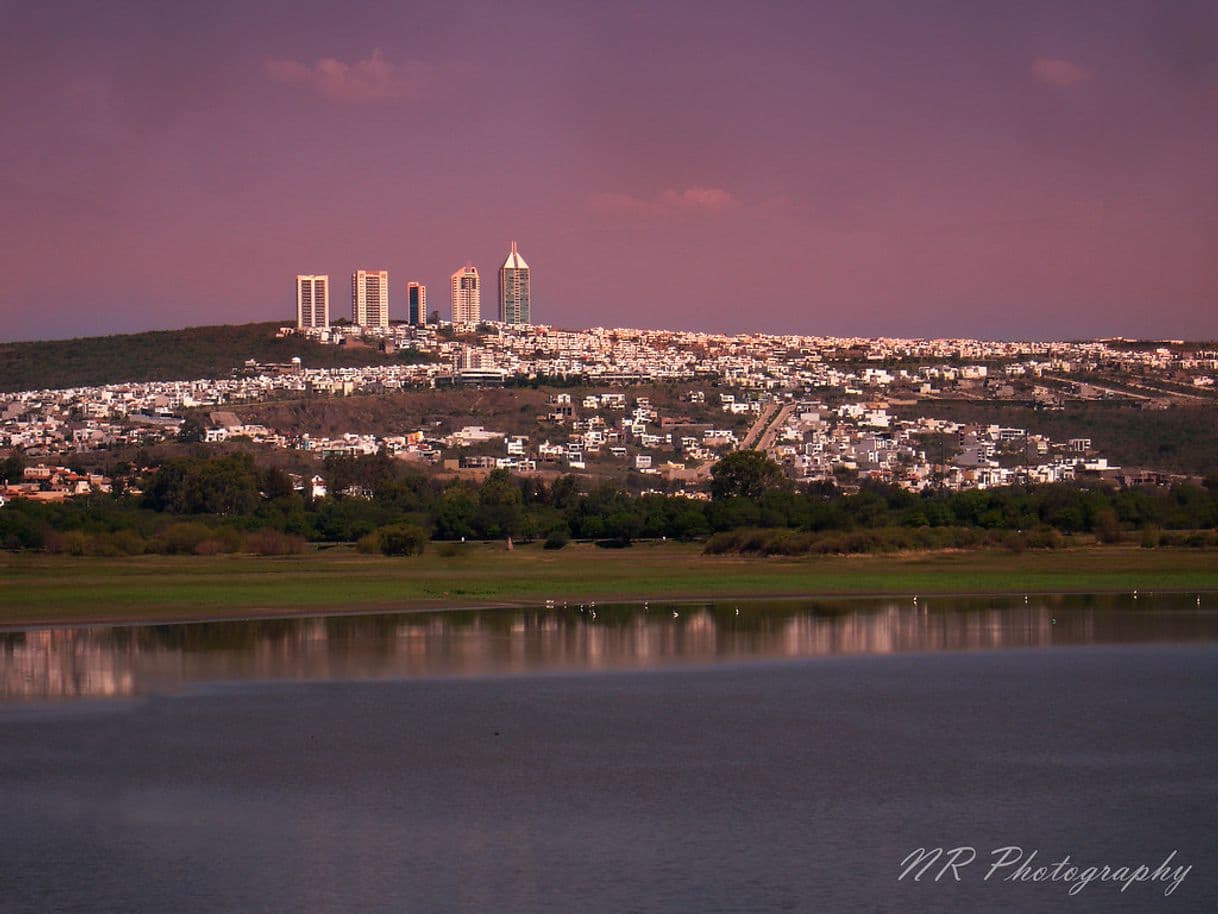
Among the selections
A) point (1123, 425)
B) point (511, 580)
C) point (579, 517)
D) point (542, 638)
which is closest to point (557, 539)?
point (579, 517)

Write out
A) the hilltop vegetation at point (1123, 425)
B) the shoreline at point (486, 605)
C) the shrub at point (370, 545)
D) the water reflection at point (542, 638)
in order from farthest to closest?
the hilltop vegetation at point (1123, 425)
the shrub at point (370, 545)
the shoreline at point (486, 605)
the water reflection at point (542, 638)

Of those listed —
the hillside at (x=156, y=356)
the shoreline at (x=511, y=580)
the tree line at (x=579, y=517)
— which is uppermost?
the hillside at (x=156, y=356)

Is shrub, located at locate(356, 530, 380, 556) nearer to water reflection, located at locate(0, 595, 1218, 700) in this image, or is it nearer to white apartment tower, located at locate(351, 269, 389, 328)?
water reflection, located at locate(0, 595, 1218, 700)

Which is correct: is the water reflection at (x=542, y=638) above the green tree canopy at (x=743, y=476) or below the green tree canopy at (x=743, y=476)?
below

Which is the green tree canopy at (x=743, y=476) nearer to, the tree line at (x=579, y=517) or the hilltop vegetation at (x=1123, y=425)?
the tree line at (x=579, y=517)

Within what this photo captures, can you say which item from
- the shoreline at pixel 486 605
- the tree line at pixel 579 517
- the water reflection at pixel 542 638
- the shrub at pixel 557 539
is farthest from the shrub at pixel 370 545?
the water reflection at pixel 542 638

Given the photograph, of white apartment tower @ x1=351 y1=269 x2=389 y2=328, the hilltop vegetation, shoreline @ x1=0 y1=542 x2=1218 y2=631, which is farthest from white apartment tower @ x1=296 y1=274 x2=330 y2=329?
shoreline @ x1=0 y1=542 x2=1218 y2=631
